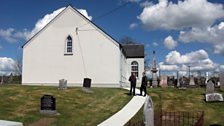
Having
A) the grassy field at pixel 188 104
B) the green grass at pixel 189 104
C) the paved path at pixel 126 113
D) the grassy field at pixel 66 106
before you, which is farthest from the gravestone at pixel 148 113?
the green grass at pixel 189 104

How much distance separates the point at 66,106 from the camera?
2138 centimetres

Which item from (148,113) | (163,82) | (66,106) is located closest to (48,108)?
(66,106)

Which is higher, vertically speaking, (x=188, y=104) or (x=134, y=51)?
(x=134, y=51)

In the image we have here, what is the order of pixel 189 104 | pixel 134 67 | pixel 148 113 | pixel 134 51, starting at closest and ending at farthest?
pixel 148 113, pixel 189 104, pixel 134 67, pixel 134 51

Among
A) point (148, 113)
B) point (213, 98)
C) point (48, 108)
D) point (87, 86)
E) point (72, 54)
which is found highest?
point (72, 54)

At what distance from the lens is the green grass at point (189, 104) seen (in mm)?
21372

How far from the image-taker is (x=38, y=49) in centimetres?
3756

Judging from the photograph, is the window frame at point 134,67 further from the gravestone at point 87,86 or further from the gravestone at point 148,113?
the gravestone at point 148,113

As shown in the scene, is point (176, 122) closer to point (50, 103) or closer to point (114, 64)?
point (50, 103)

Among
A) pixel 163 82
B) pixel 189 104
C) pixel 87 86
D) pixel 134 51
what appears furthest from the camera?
pixel 134 51

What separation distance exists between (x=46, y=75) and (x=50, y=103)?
18324mm

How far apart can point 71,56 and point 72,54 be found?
0.25 m

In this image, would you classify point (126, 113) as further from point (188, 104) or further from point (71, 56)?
point (71, 56)

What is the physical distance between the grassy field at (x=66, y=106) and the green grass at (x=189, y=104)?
2.70 m
